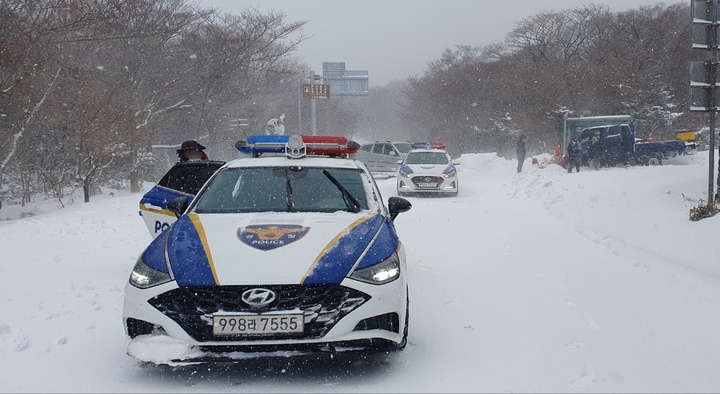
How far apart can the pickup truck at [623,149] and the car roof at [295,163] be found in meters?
22.1

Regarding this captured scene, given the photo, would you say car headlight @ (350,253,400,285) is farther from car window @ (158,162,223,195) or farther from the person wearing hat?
the person wearing hat

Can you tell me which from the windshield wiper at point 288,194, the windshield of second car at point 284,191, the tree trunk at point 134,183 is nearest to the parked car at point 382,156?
the tree trunk at point 134,183

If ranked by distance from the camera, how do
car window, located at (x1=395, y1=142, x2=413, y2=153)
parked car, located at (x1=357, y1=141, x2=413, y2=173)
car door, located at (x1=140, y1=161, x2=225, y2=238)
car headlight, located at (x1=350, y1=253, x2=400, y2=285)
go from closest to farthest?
car headlight, located at (x1=350, y1=253, x2=400, y2=285)
car door, located at (x1=140, y1=161, x2=225, y2=238)
parked car, located at (x1=357, y1=141, x2=413, y2=173)
car window, located at (x1=395, y1=142, x2=413, y2=153)

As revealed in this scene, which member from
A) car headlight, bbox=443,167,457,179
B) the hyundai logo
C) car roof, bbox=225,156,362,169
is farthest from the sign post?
car headlight, bbox=443,167,457,179

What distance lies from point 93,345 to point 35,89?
13.5 meters

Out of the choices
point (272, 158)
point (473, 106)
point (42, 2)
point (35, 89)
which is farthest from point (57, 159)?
point (473, 106)

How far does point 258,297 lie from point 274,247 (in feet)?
1.61

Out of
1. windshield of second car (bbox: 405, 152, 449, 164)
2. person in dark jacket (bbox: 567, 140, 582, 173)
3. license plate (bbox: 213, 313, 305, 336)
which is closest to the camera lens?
license plate (bbox: 213, 313, 305, 336)

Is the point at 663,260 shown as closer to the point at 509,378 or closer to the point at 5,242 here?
the point at 509,378

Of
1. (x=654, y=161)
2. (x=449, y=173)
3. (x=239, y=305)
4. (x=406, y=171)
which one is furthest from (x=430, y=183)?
(x=239, y=305)

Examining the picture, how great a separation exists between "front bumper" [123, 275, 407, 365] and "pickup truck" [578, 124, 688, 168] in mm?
24095

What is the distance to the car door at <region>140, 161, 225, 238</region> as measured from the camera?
7414 millimetres

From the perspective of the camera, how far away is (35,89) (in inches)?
643

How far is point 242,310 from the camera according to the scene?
12.8 ft
